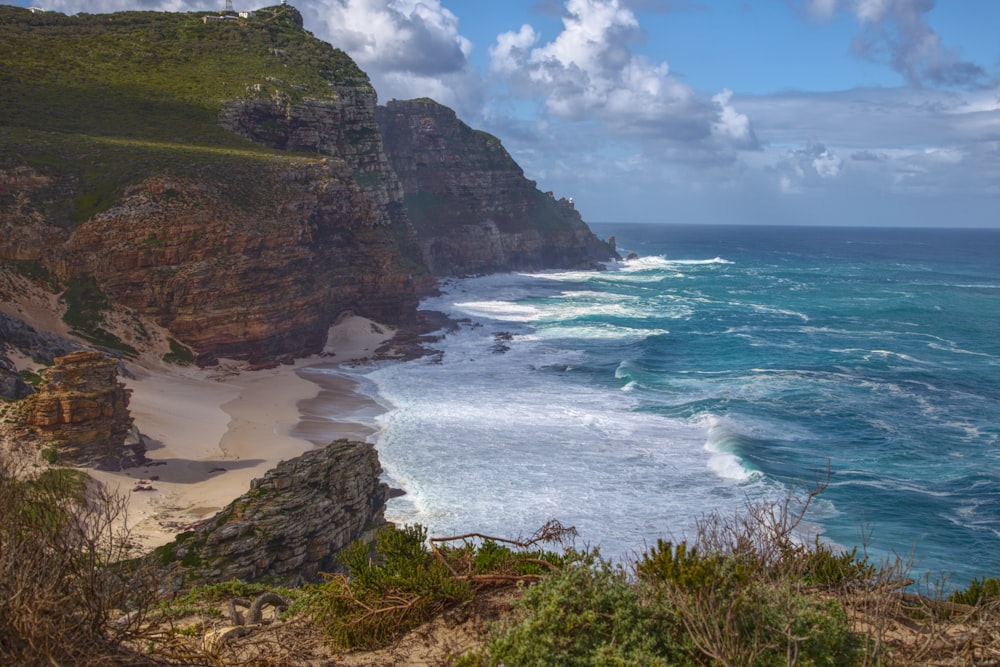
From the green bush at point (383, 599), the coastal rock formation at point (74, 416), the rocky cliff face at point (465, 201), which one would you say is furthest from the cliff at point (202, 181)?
the green bush at point (383, 599)

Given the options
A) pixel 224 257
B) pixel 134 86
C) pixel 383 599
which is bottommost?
pixel 383 599

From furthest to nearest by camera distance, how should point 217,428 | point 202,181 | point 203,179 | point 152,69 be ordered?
point 152,69, point 203,179, point 202,181, point 217,428

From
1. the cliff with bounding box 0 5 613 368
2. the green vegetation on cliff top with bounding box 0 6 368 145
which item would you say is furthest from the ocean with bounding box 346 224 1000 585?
the green vegetation on cliff top with bounding box 0 6 368 145

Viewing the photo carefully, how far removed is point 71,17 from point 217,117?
27336mm

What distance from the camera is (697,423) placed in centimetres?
3416

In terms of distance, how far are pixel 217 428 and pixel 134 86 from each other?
38093 mm

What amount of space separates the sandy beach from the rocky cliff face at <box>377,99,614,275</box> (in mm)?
45875

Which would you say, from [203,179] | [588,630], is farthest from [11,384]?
[588,630]

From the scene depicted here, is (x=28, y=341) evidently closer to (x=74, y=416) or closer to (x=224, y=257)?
(x=74, y=416)

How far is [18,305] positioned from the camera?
35750 mm

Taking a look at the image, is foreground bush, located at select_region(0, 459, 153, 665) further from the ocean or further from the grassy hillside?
the grassy hillside

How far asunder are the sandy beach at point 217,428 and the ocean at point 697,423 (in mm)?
2904

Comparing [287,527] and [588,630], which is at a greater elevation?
[588,630]

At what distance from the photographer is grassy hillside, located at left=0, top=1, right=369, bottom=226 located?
142 feet
